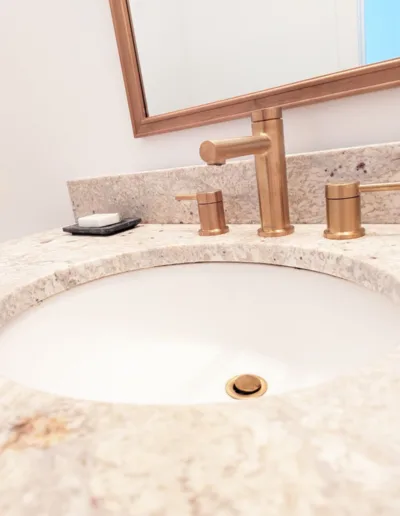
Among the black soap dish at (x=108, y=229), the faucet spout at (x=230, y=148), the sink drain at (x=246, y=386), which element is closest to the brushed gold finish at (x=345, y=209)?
the faucet spout at (x=230, y=148)

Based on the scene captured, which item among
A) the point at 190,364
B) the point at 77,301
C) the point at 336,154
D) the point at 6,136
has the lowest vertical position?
the point at 190,364

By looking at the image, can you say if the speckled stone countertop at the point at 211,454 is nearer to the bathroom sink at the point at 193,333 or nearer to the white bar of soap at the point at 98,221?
the bathroom sink at the point at 193,333

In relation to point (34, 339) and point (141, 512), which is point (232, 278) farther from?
point (141, 512)

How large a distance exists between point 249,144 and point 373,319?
0.90ft

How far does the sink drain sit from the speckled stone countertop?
26 cm

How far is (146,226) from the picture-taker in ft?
2.70

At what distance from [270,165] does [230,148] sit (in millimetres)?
101

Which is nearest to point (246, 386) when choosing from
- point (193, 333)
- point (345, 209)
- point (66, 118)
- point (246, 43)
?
point (193, 333)

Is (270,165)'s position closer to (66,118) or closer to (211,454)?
(211,454)

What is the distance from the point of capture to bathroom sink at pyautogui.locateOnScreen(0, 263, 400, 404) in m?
0.48

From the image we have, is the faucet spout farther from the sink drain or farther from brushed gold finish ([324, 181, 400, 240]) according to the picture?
the sink drain

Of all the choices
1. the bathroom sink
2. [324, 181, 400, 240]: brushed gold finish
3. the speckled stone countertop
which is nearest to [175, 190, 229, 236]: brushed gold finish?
the bathroom sink

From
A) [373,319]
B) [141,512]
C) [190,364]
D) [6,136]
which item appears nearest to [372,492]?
[141,512]

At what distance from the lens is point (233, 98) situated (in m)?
0.69
